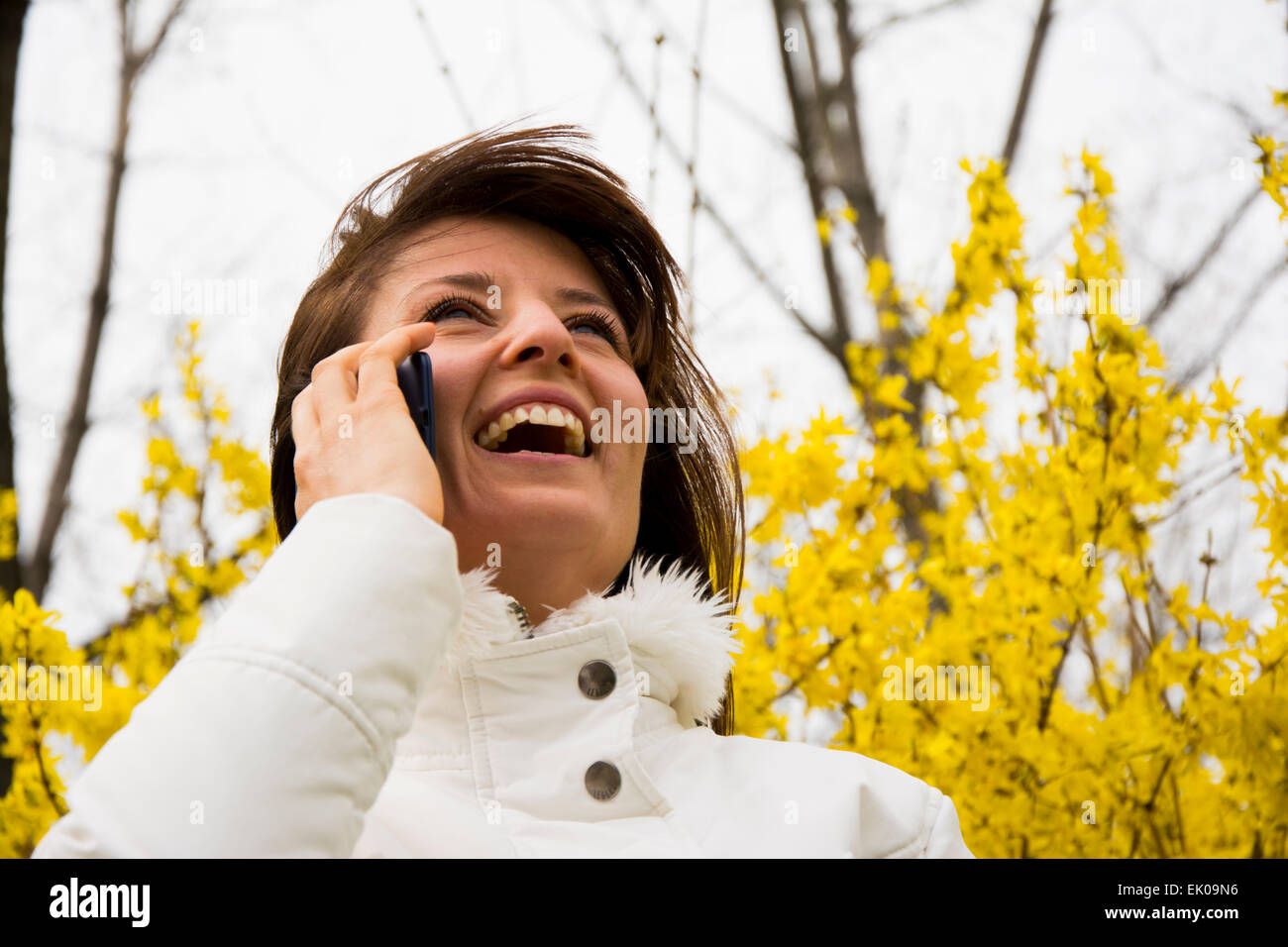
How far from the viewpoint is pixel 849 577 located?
7.03ft

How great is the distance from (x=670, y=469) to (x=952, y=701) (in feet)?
2.28

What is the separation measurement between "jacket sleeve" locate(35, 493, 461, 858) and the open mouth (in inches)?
13.2

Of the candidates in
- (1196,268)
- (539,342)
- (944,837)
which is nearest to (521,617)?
(539,342)

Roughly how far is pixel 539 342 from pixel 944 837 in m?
0.81

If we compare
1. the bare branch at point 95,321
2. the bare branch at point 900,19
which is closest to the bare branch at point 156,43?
the bare branch at point 95,321

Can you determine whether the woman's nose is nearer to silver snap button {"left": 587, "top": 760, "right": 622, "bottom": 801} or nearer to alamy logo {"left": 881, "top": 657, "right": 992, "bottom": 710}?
silver snap button {"left": 587, "top": 760, "right": 622, "bottom": 801}

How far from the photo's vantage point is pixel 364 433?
3.85 feet

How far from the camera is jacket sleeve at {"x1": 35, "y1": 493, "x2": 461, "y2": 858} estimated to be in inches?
35.3

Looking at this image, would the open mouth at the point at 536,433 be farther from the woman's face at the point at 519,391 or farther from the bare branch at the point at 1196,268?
the bare branch at the point at 1196,268
